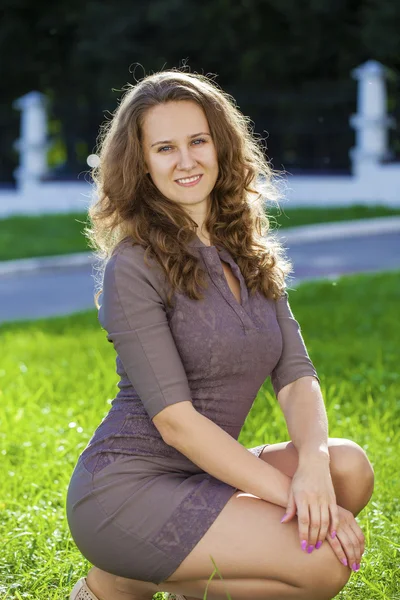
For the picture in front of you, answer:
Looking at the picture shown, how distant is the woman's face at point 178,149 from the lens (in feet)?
10.5

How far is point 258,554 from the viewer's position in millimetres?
2879

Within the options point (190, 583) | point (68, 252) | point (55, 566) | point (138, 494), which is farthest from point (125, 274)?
point (68, 252)

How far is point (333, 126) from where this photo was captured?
68.4 ft

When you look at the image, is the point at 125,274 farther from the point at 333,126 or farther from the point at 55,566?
the point at 333,126

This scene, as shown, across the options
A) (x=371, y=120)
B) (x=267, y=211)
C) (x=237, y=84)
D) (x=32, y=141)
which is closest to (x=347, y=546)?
(x=267, y=211)

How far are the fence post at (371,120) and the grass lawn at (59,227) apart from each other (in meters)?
2.10

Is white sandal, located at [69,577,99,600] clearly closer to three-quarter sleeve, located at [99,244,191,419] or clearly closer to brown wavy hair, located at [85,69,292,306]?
three-quarter sleeve, located at [99,244,191,419]

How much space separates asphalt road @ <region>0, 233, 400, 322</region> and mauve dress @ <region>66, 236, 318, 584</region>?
278 inches

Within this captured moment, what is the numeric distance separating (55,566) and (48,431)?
1483 millimetres

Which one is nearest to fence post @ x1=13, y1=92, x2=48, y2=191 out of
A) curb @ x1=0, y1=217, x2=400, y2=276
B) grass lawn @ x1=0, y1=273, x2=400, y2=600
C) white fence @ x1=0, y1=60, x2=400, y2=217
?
white fence @ x1=0, y1=60, x2=400, y2=217

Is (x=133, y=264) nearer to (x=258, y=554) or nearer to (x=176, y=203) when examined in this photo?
(x=176, y=203)

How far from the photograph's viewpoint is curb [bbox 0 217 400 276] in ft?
43.9

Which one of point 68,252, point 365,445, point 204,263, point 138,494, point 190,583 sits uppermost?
point 204,263

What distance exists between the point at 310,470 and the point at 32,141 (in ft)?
68.9
